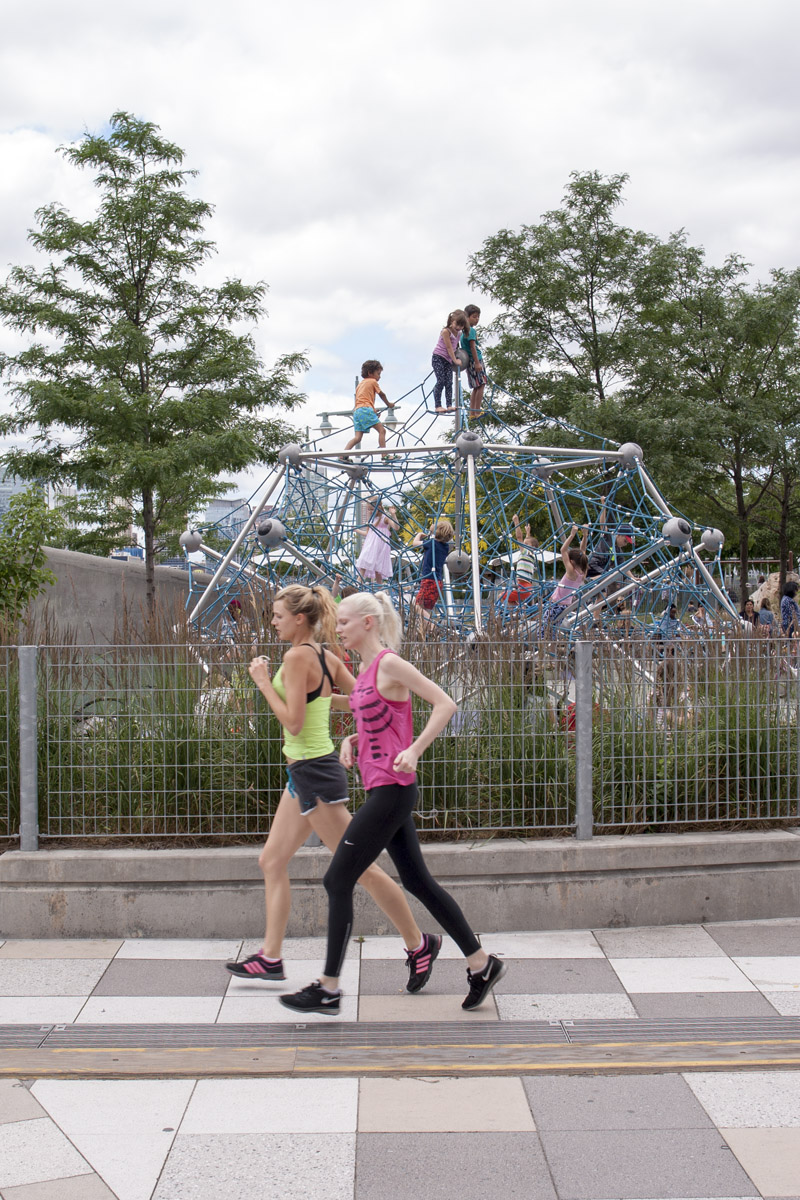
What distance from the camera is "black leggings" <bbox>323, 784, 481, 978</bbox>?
188 inches

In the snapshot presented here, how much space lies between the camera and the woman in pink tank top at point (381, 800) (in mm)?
4766

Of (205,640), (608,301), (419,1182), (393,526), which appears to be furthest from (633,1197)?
(608,301)

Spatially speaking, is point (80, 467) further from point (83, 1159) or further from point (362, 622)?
point (83, 1159)

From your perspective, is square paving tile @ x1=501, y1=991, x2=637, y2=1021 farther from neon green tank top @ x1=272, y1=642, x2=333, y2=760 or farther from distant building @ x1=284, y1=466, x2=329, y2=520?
distant building @ x1=284, y1=466, x2=329, y2=520

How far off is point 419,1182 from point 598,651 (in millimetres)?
3453

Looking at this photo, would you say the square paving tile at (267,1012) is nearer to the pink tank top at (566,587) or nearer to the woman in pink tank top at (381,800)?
the woman in pink tank top at (381,800)

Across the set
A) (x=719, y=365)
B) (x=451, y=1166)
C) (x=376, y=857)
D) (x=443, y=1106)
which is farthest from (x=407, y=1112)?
(x=719, y=365)

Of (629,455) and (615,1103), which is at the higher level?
(629,455)

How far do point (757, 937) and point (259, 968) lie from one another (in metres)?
2.58

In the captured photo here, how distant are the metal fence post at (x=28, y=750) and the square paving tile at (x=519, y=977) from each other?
198 centimetres

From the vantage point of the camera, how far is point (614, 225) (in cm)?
2466

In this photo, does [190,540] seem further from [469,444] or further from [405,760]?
[405,760]

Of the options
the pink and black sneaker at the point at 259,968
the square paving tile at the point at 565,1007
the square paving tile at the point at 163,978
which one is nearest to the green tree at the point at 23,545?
the square paving tile at the point at 163,978

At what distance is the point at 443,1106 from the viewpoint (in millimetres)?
4047
